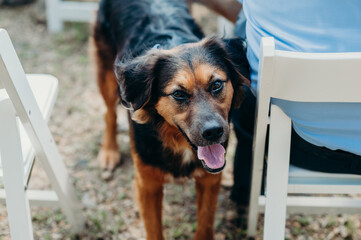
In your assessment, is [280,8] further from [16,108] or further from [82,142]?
[82,142]

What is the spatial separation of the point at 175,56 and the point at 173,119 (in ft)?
1.05

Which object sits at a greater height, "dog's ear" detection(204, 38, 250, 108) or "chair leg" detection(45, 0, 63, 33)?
"chair leg" detection(45, 0, 63, 33)

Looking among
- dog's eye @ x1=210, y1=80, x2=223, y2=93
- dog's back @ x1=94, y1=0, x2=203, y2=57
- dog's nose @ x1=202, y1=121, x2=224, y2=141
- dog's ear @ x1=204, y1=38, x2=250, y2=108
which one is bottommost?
dog's nose @ x1=202, y1=121, x2=224, y2=141

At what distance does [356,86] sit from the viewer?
5.28ft

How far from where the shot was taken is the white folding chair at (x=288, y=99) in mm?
1579

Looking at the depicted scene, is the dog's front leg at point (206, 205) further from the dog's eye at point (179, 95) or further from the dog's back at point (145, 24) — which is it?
the dog's back at point (145, 24)

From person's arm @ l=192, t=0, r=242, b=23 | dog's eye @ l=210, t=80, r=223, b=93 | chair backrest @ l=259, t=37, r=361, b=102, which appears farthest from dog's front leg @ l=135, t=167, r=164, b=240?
person's arm @ l=192, t=0, r=242, b=23

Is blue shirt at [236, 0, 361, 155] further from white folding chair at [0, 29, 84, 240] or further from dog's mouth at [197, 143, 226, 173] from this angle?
white folding chair at [0, 29, 84, 240]

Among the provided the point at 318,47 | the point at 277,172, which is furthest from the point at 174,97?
the point at 318,47

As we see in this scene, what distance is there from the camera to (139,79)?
218 cm

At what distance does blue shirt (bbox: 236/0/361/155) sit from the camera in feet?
5.74

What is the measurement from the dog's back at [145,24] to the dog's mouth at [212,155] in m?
0.63

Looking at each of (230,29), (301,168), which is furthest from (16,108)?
(230,29)

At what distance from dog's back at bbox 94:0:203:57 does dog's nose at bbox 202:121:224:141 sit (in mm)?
616
